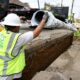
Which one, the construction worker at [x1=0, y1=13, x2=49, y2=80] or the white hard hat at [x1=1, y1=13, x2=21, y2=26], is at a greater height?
the white hard hat at [x1=1, y1=13, x2=21, y2=26]

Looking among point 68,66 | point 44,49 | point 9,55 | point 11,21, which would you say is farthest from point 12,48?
point 44,49

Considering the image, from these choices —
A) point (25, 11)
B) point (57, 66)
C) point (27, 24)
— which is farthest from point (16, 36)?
point (25, 11)

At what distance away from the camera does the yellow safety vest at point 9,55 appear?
4102mm

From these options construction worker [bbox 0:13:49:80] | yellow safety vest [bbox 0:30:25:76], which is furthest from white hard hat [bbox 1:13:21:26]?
yellow safety vest [bbox 0:30:25:76]

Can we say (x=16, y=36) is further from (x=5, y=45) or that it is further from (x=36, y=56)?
(x=36, y=56)

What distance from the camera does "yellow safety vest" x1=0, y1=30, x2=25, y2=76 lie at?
13.5ft

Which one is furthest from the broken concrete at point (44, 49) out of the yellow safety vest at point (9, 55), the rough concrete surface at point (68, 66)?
the yellow safety vest at point (9, 55)

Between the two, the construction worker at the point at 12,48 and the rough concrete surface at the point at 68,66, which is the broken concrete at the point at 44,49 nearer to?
→ the rough concrete surface at the point at 68,66

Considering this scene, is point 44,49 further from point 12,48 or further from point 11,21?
point 12,48

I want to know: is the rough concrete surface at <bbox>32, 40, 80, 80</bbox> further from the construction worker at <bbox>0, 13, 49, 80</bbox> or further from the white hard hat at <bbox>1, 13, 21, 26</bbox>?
the white hard hat at <bbox>1, 13, 21, 26</bbox>

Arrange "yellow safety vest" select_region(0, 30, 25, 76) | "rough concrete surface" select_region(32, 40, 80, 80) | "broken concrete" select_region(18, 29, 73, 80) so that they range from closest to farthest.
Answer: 1. "yellow safety vest" select_region(0, 30, 25, 76)
2. "rough concrete surface" select_region(32, 40, 80, 80)
3. "broken concrete" select_region(18, 29, 73, 80)

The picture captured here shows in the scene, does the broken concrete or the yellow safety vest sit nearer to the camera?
the yellow safety vest

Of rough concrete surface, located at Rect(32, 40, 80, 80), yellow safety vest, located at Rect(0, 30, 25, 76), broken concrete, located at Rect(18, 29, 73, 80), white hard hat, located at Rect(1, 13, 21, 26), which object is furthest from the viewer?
broken concrete, located at Rect(18, 29, 73, 80)

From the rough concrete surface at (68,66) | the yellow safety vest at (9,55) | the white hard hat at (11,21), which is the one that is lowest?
the rough concrete surface at (68,66)
